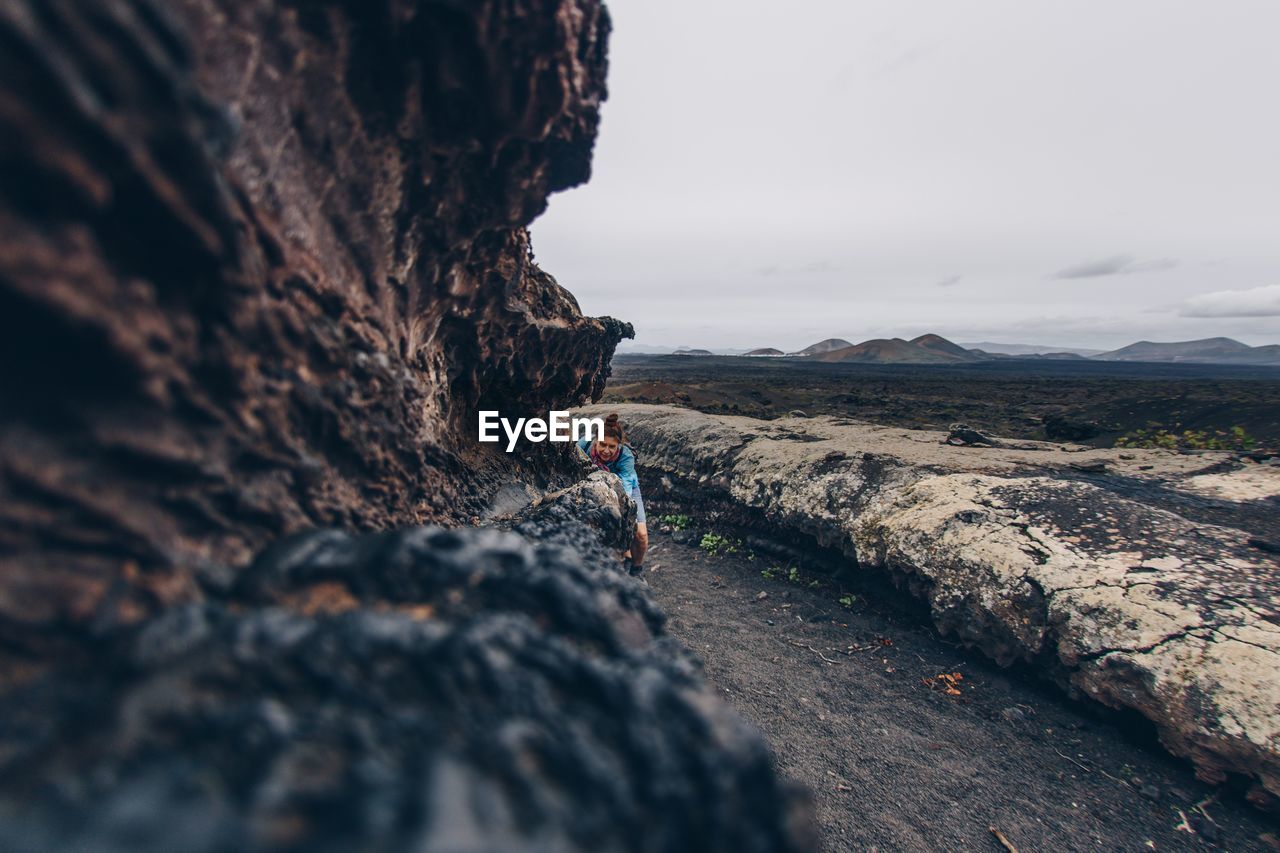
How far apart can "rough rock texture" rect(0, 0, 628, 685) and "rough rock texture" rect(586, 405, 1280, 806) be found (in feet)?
18.2

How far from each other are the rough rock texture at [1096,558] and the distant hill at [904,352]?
329 feet

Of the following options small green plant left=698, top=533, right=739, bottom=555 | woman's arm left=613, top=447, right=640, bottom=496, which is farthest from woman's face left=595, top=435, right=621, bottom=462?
small green plant left=698, top=533, right=739, bottom=555

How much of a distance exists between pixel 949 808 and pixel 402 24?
229 inches

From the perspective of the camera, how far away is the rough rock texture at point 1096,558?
4.21 metres

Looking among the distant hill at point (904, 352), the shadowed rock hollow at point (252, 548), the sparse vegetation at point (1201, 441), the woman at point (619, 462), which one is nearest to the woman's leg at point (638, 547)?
the woman at point (619, 462)

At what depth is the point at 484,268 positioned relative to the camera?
3.80 metres

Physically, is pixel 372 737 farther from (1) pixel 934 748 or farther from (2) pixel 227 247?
(1) pixel 934 748

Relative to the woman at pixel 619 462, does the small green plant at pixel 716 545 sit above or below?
below

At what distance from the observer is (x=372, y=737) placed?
126 centimetres

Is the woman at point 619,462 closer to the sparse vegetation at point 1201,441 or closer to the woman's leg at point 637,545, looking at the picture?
the woman's leg at point 637,545

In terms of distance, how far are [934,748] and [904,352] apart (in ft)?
391

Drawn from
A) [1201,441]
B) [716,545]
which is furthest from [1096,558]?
[1201,441]

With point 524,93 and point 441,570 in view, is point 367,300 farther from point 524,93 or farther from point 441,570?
point 441,570

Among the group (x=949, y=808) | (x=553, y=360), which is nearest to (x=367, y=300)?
(x=553, y=360)
